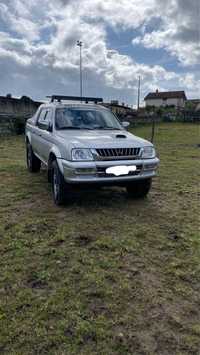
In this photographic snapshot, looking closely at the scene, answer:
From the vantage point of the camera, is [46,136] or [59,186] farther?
[46,136]

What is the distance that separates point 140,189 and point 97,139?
4.23ft

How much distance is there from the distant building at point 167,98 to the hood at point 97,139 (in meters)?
66.1

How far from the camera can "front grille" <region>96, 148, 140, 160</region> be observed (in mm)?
3896

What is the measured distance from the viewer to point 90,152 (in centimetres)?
385

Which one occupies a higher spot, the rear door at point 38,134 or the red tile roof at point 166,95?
the red tile roof at point 166,95

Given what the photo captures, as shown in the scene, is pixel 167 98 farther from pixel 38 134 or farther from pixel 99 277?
pixel 99 277

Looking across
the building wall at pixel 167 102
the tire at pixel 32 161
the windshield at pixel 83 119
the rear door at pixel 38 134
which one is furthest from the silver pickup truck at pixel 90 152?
the building wall at pixel 167 102

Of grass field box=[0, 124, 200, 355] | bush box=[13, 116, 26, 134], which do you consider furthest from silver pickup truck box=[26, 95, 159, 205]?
bush box=[13, 116, 26, 134]

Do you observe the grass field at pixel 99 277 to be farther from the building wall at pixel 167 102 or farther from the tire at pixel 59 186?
the building wall at pixel 167 102

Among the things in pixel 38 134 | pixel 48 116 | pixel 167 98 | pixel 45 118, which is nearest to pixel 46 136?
pixel 48 116

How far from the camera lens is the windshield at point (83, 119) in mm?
4793

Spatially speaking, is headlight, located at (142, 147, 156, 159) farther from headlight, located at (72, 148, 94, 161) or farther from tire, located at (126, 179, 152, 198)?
headlight, located at (72, 148, 94, 161)

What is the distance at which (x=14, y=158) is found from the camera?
9.12m

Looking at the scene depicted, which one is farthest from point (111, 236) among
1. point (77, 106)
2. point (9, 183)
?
point (9, 183)
